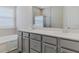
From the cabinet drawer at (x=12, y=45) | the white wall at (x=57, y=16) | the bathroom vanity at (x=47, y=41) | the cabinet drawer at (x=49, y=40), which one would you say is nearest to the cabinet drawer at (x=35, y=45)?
the bathroom vanity at (x=47, y=41)

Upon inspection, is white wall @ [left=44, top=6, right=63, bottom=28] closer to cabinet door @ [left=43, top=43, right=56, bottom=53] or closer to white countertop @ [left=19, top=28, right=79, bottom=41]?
white countertop @ [left=19, top=28, right=79, bottom=41]

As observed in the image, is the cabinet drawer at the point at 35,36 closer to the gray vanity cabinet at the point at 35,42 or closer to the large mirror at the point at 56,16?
the gray vanity cabinet at the point at 35,42

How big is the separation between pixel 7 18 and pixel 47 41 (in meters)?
0.58

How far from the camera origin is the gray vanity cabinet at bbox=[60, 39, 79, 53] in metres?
0.91

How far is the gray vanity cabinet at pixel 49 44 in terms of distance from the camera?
1008mm

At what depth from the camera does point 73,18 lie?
1011 millimetres

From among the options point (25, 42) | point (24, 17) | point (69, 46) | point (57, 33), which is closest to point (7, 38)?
point (25, 42)

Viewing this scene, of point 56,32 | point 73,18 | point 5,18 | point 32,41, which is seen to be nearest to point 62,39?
point 56,32

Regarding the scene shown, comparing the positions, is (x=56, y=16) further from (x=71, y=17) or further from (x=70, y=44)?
(x=70, y=44)

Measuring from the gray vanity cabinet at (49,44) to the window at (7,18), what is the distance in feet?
1.51

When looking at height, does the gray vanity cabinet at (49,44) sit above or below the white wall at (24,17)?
below

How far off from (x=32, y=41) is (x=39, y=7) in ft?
1.50

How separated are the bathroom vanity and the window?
0.51ft
